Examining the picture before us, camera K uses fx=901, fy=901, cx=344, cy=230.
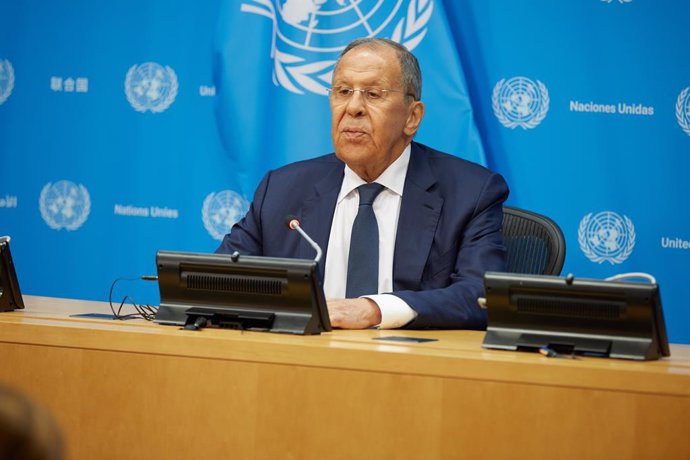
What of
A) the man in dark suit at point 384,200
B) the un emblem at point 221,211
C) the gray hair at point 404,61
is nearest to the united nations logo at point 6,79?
the un emblem at point 221,211

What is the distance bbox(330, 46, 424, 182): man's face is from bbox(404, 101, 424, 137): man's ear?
0.28ft

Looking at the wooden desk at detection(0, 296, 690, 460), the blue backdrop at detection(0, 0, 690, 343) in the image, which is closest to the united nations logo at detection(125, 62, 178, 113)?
the blue backdrop at detection(0, 0, 690, 343)

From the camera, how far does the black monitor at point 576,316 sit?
1.96m

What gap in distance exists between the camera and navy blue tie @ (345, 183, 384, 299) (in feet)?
9.55

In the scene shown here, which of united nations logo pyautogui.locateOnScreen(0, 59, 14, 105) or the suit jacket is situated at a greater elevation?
united nations logo pyautogui.locateOnScreen(0, 59, 14, 105)

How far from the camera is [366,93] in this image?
310 cm

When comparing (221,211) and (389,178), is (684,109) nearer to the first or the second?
(389,178)

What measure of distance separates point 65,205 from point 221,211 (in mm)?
823

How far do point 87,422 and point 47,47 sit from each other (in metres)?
3.13

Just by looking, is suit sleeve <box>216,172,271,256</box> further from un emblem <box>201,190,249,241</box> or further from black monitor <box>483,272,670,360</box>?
black monitor <box>483,272,670,360</box>

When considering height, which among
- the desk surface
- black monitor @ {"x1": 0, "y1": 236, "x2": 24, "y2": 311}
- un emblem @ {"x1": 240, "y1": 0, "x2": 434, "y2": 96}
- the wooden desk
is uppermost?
un emblem @ {"x1": 240, "y1": 0, "x2": 434, "y2": 96}

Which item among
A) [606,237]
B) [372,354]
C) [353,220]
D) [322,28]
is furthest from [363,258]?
[322,28]

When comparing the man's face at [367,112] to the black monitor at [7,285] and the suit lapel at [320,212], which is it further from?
the black monitor at [7,285]

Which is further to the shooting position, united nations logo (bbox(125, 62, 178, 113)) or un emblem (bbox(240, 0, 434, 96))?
united nations logo (bbox(125, 62, 178, 113))
